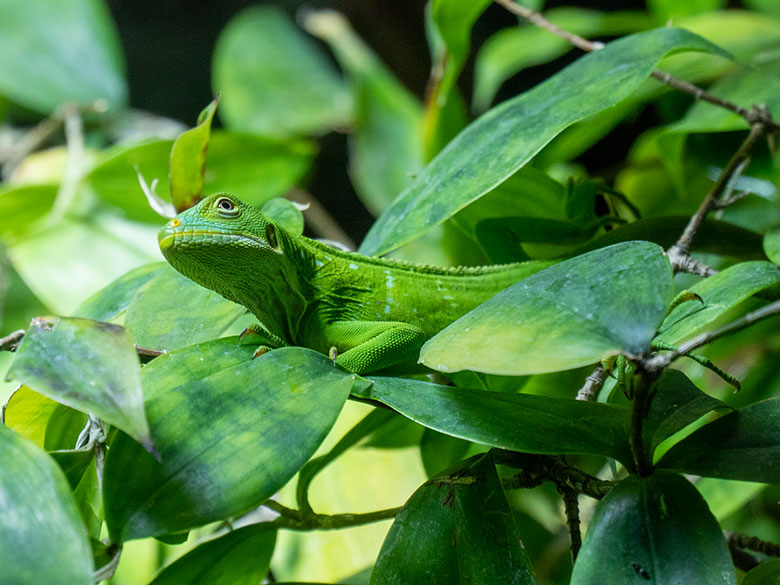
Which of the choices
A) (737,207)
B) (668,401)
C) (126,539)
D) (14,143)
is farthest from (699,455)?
(14,143)

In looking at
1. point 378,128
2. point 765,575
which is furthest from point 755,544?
point 378,128

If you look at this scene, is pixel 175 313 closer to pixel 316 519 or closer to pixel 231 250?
pixel 231 250

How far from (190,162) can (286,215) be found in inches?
7.5

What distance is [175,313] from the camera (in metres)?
0.98

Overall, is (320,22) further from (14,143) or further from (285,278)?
(285,278)

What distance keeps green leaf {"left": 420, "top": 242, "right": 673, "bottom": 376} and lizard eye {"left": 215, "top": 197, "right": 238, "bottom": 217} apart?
0.50m

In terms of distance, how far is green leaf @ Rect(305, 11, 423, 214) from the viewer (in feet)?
8.54

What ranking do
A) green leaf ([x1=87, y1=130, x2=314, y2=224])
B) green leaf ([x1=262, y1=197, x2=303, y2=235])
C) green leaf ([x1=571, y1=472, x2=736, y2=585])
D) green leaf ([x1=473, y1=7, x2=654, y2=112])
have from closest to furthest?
1. green leaf ([x1=571, y1=472, x2=736, y2=585])
2. green leaf ([x1=262, y1=197, x2=303, y2=235])
3. green leaf ([x1=87, y1=130, x2=314, y2=224])
4. green leaf ([x1=473, y1=7, x2=654, y2=112])

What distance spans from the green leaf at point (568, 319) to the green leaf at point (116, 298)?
2.00ft

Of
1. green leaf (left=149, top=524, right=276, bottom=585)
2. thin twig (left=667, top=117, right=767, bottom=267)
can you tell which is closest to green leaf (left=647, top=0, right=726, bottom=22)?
thin twig (left=667, top=117, right=767, bottom=267)

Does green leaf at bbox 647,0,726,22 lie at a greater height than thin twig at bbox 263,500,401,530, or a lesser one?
greater

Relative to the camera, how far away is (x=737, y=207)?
1.84 metres

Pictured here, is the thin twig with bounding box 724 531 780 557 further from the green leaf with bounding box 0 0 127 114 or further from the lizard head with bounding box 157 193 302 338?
the green leaf with bounding box 0 0 127 114

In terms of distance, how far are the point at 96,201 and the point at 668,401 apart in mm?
2146
